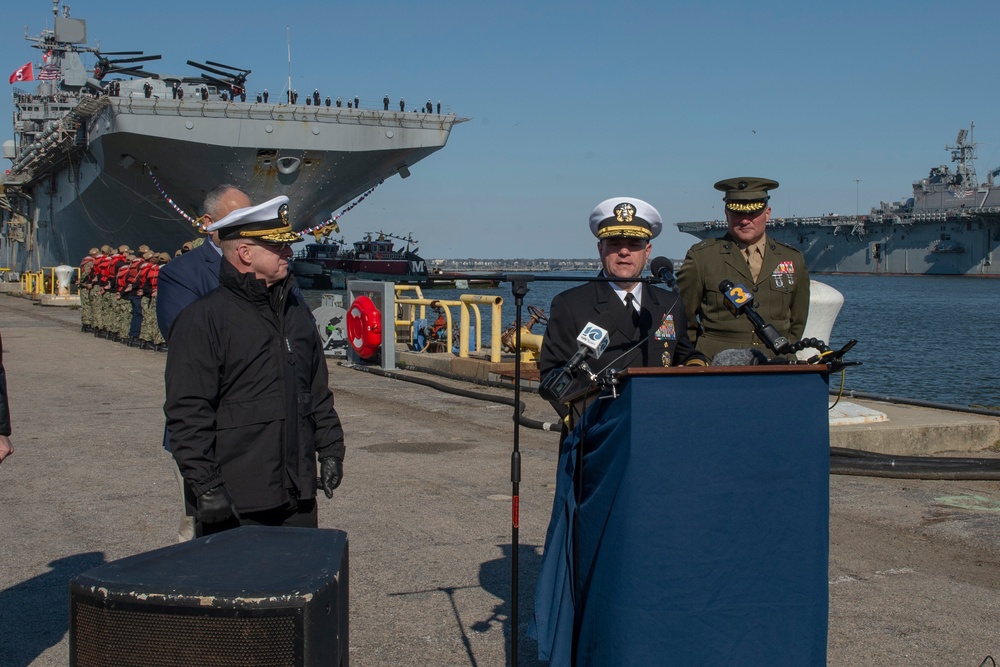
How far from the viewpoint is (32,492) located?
266 inches

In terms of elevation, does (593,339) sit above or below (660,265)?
below

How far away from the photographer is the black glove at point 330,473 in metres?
3.73

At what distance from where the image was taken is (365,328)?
14.7 metres

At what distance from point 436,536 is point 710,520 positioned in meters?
2.92

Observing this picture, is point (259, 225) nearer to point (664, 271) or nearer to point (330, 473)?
point (330, 473)

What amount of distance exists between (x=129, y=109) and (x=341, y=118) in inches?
282

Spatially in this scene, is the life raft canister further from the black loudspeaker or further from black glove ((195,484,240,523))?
the black loudspeaker

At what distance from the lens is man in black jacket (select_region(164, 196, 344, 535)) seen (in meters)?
3.37

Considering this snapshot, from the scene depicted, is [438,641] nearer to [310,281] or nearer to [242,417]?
[242,417]

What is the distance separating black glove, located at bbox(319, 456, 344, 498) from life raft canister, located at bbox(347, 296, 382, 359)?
10.8 m

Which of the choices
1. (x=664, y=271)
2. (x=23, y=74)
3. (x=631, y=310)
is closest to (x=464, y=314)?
(x=631, y=310)

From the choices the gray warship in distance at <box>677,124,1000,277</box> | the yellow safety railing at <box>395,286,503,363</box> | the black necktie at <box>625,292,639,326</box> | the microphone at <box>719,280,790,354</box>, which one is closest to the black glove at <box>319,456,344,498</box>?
the black necktie at <box>625,292,639,326</box>

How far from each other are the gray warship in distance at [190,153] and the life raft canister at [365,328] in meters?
23.8

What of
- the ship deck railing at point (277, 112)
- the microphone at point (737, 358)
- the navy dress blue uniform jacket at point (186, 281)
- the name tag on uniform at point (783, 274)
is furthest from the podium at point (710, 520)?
the ship deck railing at point (277, 112)
